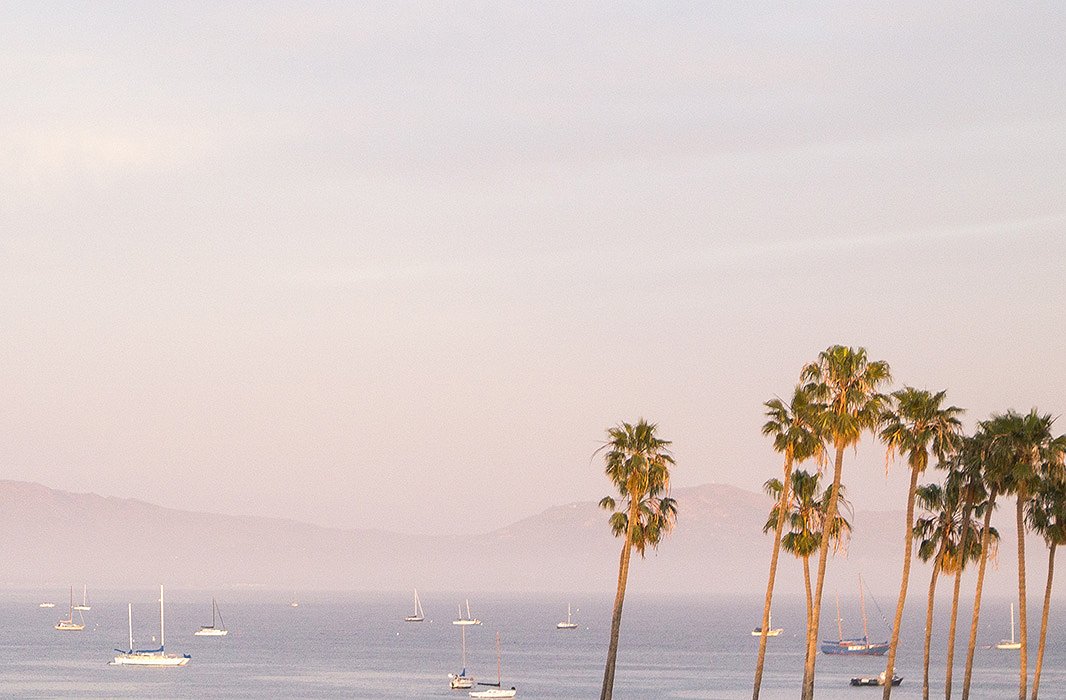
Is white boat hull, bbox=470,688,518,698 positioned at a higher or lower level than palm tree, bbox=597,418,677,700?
lower

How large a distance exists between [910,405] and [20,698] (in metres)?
121

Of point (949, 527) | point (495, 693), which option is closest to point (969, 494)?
point (949, 527)

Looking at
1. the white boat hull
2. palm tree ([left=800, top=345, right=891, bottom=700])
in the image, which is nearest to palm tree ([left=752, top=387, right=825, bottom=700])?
palm tree ([left=800, top=345, right=891, bottom=700])

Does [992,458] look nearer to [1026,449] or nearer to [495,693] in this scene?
[1026,449]

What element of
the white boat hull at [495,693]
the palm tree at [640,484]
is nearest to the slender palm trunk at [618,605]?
the palm tree at [640,484]

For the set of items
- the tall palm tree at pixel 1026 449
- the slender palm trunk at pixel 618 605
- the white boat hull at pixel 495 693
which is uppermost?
the tall palm tree at pixel 1026 449

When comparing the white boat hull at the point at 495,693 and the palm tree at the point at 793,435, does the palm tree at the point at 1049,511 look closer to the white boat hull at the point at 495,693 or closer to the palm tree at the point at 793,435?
the palm tree at the point at 793,435

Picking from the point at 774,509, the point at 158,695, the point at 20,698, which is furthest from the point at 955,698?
the point at 774,509

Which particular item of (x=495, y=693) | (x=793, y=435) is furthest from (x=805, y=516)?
(x=495, y=693)

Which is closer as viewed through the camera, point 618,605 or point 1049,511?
point 1049,511

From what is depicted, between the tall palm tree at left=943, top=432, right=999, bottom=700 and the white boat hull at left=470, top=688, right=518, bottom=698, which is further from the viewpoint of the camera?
the white boat hull at left=470, top=688, right=518, bottom=698

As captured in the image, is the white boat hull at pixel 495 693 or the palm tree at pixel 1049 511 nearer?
the palm tree at pixel 1049 511

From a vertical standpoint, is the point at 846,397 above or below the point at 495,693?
above

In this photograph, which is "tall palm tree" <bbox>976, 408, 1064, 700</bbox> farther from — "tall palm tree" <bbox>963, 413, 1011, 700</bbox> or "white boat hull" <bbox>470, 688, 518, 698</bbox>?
"white boat hull" <bbox>470, 688, 518, 698</bbox>
